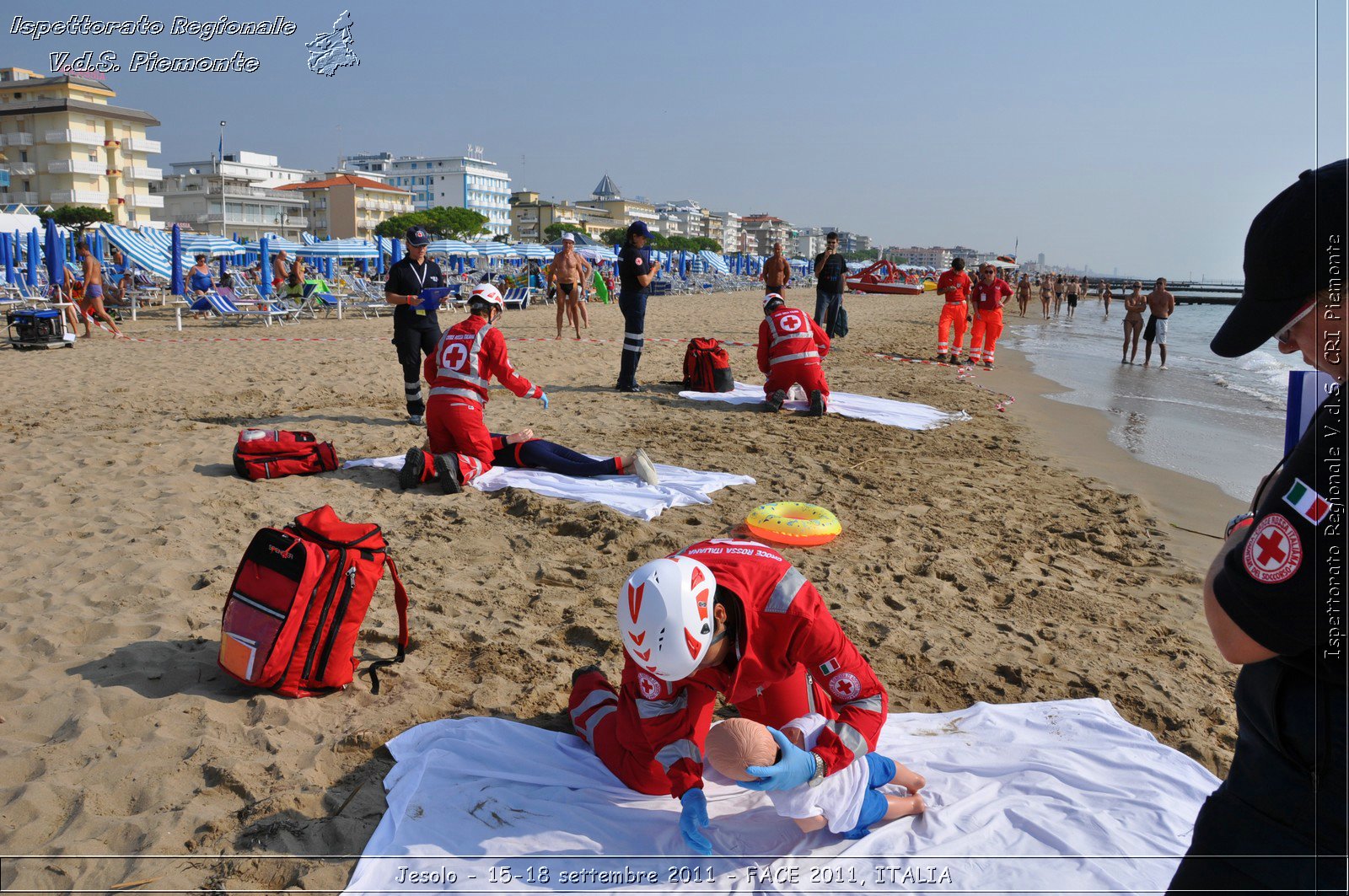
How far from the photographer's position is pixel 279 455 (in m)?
5.95

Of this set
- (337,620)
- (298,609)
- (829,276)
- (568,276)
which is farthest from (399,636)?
(568,276)

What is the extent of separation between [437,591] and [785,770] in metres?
2.58

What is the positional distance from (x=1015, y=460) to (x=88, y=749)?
22.4ft

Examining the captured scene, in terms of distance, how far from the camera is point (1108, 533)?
215 inches

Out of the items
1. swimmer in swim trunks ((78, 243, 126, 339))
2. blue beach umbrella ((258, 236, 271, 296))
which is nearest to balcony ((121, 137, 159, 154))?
blue beach umbrella ((258, 236, 271, 296))

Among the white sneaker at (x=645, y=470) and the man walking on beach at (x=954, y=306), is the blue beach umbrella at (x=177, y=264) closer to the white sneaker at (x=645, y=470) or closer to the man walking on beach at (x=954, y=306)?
the man walking on beach at (x=954, y=306)

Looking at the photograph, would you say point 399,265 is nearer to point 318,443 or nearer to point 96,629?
point 318,443

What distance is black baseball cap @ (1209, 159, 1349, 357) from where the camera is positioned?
3.83 feet

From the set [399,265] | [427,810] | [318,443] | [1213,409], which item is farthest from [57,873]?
[1213,409]

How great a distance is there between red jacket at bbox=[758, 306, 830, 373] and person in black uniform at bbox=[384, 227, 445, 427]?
335 cm

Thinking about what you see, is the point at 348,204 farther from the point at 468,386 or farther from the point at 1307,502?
the point at 1307,502

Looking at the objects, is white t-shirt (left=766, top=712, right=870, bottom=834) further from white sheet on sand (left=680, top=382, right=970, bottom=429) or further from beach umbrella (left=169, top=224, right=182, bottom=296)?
beach umbrella (left=169, top=224, right=182, bottom=296)

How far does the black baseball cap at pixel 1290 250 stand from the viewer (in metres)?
1.17

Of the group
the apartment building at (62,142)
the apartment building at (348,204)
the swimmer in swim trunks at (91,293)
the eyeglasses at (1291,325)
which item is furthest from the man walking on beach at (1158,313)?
the apartment building at (348,204)
